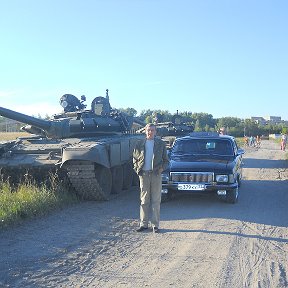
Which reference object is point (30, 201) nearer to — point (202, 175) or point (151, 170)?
point (151, 170)

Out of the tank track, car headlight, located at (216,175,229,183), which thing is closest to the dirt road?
the tank track

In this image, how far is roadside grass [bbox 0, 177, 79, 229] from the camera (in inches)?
326

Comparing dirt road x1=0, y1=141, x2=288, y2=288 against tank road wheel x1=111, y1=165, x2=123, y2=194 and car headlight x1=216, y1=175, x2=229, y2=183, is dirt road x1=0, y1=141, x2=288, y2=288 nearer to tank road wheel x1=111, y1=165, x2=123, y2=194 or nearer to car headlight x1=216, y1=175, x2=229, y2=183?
car headlight x1=216, y1=175, x2=229, y2=183

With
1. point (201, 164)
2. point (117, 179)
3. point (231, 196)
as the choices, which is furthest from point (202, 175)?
point (117, 179)

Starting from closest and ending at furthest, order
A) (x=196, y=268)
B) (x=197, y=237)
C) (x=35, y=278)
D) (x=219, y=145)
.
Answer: (x=35, y=278) < (x=196, y=268) < (x=197, y=237) < (x=219, y=145)

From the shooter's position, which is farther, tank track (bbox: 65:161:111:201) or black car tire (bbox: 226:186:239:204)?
tank track (bbox: 65:161:111:201)

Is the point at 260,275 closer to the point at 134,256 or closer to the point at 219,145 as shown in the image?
the point at 134,256

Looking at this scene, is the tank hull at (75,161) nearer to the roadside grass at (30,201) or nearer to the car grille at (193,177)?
the roadside grass at (30,201)

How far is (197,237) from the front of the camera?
731 centimetres

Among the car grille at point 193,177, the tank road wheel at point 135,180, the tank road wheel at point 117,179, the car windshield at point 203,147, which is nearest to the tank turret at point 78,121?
the tank road wheel at point 117,179

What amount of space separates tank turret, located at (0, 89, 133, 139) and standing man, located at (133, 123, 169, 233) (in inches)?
184

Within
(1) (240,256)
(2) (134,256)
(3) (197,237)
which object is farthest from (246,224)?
(2) (134,256)

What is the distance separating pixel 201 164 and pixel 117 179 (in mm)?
2902

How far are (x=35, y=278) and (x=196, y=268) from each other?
1.82 m
